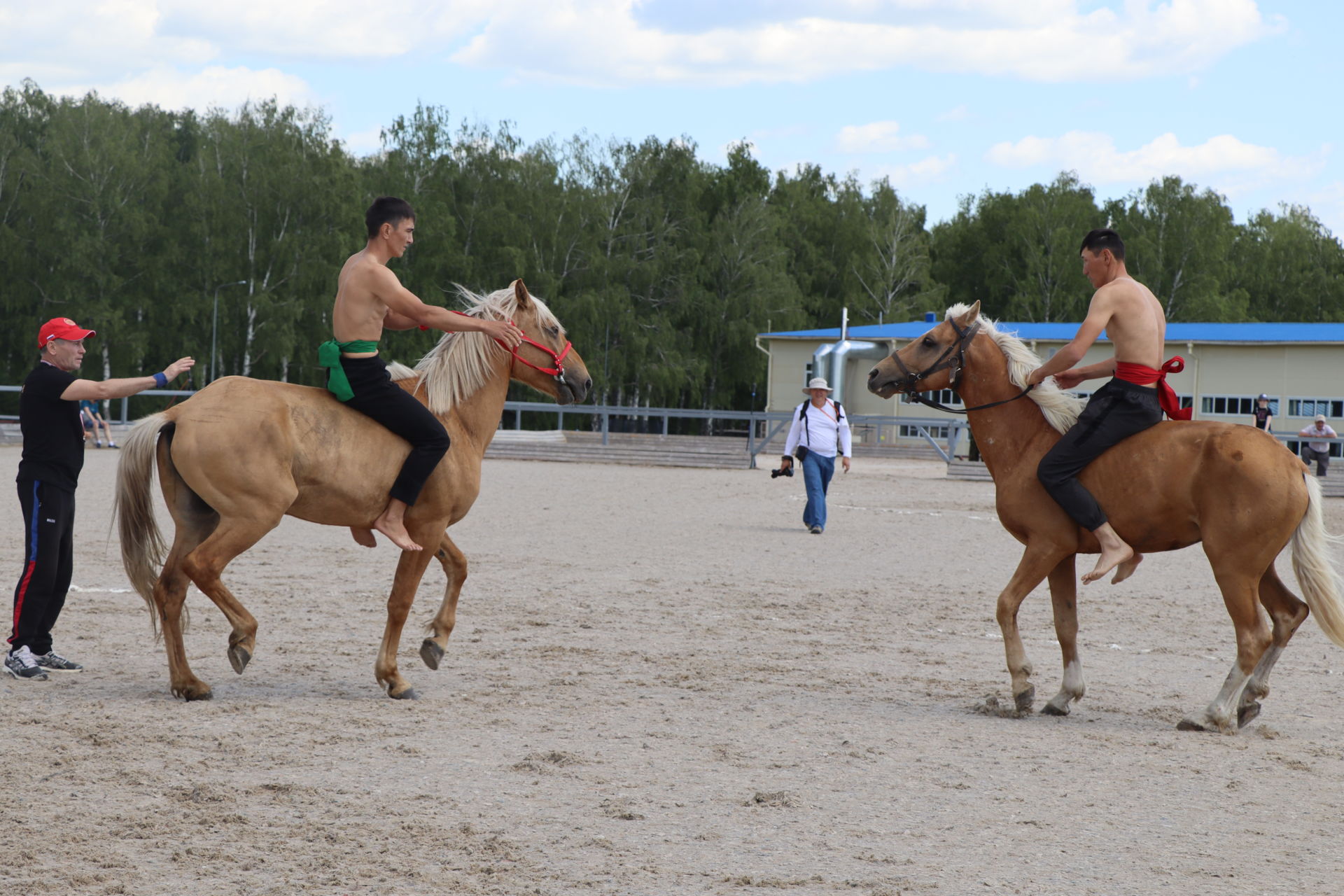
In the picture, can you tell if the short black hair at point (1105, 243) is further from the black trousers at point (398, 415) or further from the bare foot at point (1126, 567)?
the black trousers at point (398, 415)

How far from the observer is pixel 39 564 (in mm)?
6781

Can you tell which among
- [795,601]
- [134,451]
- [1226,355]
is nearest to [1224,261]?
[1226,355]

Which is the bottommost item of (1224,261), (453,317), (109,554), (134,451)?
(109,554)

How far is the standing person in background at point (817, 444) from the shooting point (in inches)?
618

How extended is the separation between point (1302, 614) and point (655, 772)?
3480 mm

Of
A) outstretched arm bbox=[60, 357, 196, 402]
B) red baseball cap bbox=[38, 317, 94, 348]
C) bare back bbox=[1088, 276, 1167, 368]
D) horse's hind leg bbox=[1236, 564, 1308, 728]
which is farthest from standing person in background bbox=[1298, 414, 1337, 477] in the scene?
red baseball cap bbox=[38, 317, 94, 348]

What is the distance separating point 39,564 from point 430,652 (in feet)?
6.69

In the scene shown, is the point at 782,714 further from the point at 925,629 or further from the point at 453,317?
the point at 925,629

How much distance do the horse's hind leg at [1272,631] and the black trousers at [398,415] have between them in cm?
410

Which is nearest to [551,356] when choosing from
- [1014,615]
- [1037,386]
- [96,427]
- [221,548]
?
[221,548]

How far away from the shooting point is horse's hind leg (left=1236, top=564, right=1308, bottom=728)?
6309mm

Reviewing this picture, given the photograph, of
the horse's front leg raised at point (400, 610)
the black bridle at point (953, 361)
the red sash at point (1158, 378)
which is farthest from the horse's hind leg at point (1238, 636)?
the horse's front leg raised at point (400, 610)

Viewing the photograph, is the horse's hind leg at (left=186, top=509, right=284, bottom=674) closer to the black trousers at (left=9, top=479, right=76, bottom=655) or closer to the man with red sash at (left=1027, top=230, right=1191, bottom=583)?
the black trousers at (left=9, top=479, right=76, bottom=655)

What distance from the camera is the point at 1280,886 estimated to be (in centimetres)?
407
